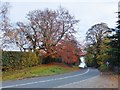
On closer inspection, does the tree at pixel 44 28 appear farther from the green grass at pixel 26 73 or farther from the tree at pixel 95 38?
the tree at pixel 95 38

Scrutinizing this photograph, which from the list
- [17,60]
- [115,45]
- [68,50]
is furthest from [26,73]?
[68,50]

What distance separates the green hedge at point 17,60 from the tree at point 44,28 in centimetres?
548

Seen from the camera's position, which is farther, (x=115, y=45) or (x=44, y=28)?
(x=44, y=28)

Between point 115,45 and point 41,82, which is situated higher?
point 115,45

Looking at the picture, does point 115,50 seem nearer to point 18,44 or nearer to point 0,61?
point 0,61

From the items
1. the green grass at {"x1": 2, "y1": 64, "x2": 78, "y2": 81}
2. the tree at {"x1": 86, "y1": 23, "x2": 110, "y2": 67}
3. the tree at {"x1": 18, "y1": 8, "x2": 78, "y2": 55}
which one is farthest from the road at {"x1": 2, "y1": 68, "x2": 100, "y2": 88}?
the tree at {"x1": 86, "y1": 23, "x2": 110, "y2": 67}

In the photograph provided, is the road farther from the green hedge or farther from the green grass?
the green hedge

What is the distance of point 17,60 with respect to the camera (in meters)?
38.3

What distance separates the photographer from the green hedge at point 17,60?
35.2 meters

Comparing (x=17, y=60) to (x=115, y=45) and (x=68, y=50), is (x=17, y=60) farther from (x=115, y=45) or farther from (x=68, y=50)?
(x=68, y=50)

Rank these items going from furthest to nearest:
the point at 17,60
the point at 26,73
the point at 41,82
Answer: the point at 17,60
the point at 26,73
the point at 41,82

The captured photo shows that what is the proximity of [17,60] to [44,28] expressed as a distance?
12.3m

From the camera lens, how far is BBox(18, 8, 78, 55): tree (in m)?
49.0

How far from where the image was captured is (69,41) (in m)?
53.6
